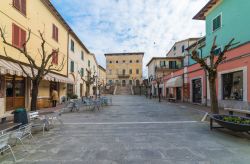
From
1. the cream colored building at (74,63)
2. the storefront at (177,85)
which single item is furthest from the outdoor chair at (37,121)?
the storefront at (177,85)

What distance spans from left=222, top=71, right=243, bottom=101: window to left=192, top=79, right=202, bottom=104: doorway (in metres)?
4.35

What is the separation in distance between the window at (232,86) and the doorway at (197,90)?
4353mm

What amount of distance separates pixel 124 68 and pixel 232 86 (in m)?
58.8

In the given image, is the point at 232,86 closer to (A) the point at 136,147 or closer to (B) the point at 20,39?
(A) the point at 136,147

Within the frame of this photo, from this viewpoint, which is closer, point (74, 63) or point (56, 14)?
point (56, 14)

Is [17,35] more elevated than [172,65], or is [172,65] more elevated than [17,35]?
[172,65]

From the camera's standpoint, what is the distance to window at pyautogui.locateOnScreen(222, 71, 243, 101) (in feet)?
42.0

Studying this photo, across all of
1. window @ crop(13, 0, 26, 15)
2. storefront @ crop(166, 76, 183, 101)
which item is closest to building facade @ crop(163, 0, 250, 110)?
storefront @ crop(166, 76, 183, 101)

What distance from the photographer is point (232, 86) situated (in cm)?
1374

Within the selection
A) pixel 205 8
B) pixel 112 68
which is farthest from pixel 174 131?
pixel 112 68

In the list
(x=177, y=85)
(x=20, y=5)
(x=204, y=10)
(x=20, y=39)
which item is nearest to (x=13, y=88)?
(x=20, y=39)

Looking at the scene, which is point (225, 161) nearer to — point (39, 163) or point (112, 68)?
point (39, 163)

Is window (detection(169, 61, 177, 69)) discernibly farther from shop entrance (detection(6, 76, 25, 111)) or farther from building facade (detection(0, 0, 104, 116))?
shop entrance (detection(6, 76, 25, 111))

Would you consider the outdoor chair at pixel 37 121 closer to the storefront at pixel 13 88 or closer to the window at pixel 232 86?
the storefront at pixel 13 88
